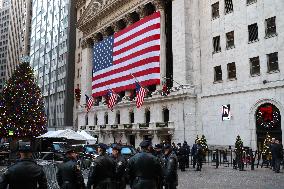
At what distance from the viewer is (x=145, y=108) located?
44031mm

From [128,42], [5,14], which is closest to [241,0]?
[128,42]

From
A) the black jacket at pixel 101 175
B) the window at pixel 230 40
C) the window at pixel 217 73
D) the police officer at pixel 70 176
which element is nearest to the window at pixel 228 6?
the window at pixel 230 40

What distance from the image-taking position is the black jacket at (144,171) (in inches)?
308

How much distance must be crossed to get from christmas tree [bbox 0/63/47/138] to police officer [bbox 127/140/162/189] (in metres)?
35.5

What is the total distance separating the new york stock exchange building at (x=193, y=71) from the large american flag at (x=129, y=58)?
0.13 metres

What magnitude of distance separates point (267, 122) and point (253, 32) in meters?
8.52

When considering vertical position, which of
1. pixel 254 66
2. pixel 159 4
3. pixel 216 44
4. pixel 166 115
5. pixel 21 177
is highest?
pixel 159 4

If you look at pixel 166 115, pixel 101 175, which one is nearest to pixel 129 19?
pixel 166 115

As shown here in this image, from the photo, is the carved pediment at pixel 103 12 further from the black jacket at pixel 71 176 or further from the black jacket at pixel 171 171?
the black jacket at pixel 71 176

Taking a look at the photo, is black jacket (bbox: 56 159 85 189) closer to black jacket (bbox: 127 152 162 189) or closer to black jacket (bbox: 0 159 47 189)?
black jacket (bbox: 127 152 162 189)

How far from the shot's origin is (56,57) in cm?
8100

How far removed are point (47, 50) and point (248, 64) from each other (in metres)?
67.3

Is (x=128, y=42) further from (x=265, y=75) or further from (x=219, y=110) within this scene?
(x=265, y=75)

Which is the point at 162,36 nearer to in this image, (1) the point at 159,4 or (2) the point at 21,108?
(1) the point at 159,4
